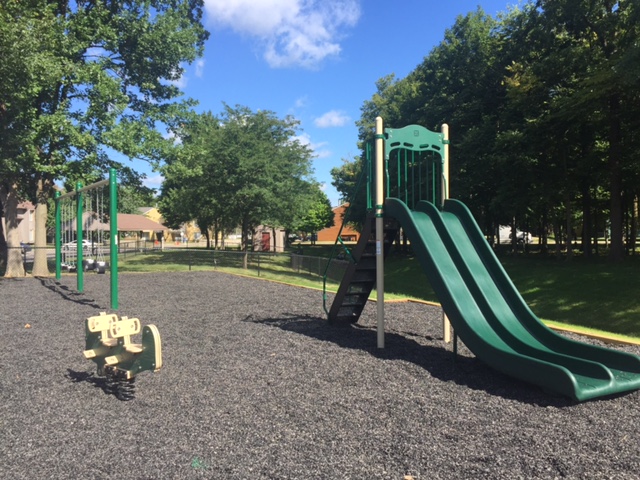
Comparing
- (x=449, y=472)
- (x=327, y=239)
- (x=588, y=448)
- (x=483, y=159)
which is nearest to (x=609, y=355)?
(x=588, y=448)

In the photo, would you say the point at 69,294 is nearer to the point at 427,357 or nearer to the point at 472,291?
the point at 427,357

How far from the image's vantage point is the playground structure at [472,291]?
4.47 m

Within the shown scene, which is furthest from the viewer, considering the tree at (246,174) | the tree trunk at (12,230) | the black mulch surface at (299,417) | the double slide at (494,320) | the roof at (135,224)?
the roof at (135,224)

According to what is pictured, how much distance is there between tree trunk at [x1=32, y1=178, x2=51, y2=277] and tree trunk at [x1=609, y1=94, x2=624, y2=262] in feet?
73.7

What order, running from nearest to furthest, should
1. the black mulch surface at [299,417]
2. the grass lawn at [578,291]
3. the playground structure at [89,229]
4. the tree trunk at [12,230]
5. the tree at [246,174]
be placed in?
the black mulch surface at [299,417] < the playground structure at [89,229] < the grass lawn at [578,291] < the tree trunk at [12,230] < the tree at [246,174]

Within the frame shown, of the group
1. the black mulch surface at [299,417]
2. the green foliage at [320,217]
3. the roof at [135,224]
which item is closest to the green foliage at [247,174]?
the black mulch surface at [299,417]

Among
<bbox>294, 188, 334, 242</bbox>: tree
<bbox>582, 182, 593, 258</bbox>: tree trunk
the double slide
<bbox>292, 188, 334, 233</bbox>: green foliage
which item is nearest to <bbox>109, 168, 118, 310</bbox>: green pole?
the double slide

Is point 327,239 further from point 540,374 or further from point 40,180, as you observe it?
point 540,374

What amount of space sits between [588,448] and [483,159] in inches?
844

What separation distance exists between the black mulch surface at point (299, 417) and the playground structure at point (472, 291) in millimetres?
259

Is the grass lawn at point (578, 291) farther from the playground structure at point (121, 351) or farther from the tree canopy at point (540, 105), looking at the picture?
the playground structure at point (121, 351)

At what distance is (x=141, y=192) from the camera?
1933cm

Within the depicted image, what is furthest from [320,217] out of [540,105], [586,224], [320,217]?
[540,105]

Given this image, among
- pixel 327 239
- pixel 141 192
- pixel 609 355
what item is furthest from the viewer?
pixel 327 239
